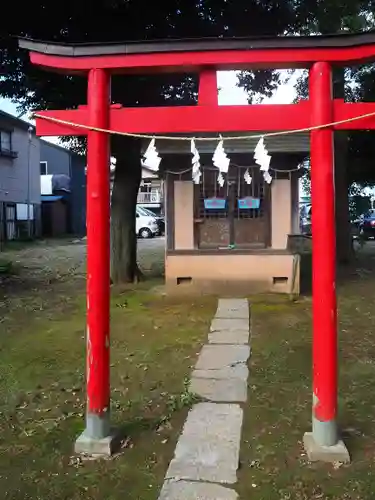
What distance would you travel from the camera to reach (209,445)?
4004 mm

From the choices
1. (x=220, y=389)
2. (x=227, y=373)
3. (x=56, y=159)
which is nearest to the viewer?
(x=220, y=389)

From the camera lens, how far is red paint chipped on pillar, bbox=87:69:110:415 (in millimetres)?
4000

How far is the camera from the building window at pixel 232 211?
11039mm

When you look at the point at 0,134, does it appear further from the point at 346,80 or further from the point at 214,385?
the point at 214,385

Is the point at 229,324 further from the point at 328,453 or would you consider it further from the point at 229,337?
the point at 328,453

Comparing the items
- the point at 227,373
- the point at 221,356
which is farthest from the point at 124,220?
the point at 227,373

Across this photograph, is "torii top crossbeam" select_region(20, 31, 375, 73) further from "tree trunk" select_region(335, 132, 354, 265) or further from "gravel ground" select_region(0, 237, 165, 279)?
"tree trunk" select_region(335, 132, 354, 265)

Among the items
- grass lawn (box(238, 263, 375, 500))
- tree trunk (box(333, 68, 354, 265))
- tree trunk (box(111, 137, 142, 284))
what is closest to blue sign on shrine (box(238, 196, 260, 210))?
tree trunk (box(111, 137, 142, 284))

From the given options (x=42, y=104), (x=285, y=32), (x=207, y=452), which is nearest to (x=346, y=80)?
(x=285, y=32)

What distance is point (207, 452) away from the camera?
12.7 ft

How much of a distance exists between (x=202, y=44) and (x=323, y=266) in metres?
1.91

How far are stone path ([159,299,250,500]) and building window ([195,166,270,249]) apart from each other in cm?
398

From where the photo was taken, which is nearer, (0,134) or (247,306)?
(247,306)

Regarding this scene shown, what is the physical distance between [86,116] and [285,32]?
804 cm
